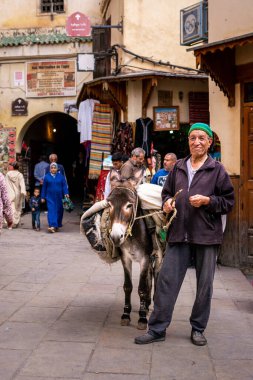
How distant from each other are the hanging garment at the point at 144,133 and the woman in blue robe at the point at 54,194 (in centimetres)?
236

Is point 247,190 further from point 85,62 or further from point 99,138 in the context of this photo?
Result: point 85,62

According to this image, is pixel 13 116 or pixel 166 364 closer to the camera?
pixel 166 364

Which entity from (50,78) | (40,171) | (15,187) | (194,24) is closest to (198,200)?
(194,24)

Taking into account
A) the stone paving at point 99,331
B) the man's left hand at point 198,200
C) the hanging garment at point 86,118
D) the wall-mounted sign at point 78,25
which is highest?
the wall-mounted sign at point 78,25

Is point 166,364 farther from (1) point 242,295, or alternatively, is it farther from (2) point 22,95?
(2) point 22,95

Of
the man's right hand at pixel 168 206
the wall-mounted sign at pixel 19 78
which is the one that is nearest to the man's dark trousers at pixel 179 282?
the man's right hand at pixel 168 206

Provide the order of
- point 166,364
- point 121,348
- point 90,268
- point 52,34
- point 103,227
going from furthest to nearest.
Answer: point 52,34 → point 90,268 → point 103,227 → point 121,348 → point 166,364

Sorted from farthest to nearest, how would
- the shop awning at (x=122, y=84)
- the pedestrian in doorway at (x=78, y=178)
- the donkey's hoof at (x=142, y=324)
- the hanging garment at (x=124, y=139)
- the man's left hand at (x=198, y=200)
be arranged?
1. the pedestrian in doorway at (x=78, y=178)
2. the hanging garment at (x=124, y=139)
3. the shop awning at (x=122, y=84)
4. the donkey's hoof at (x=142, y=324)
5. the man's left hand at (x=198, y=200)

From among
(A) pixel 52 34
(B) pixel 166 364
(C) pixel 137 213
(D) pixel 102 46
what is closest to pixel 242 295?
(C) pixel 137 213

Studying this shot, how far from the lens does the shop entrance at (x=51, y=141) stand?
19.1 meters

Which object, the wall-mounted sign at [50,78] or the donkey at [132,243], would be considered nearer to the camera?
the donkey at [132,243]

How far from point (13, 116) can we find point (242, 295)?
12686mm

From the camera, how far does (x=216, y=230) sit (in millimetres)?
4895

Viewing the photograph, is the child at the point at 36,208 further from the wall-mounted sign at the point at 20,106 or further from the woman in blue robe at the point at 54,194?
the wall-mounted sign at the point at 20,106
